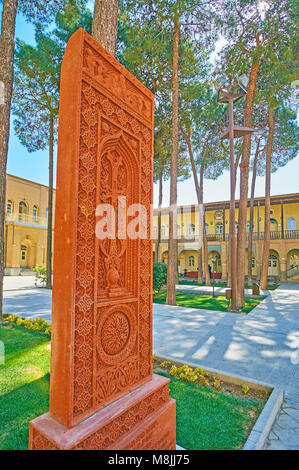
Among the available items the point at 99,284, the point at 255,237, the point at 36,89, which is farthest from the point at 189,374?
the point at 255,237

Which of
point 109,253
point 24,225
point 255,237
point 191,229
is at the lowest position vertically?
point 109,253

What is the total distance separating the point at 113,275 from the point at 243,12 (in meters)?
13.5

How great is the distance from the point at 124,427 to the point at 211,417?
1305 mm

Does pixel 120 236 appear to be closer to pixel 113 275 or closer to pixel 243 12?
pixel 113 275

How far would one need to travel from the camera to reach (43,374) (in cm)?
349

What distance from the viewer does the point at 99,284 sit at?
1.88 metres

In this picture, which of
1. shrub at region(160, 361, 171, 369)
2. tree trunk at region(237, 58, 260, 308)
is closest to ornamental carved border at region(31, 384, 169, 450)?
shrub at region(160, 361, 171, 369)

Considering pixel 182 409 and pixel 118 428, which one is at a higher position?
pixel 118 428

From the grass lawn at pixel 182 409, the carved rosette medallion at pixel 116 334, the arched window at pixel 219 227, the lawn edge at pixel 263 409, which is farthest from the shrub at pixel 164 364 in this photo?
the arched window at pixel 219 227

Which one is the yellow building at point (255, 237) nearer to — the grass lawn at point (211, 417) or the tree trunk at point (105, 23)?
the grass lawn at point (211, 417)

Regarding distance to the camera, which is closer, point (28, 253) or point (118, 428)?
point (118, 428)

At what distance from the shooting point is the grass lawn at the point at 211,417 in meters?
2.27

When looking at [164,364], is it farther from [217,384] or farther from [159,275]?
[159,275]

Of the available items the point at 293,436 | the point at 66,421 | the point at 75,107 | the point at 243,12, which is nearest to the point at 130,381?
the point at 66,421
